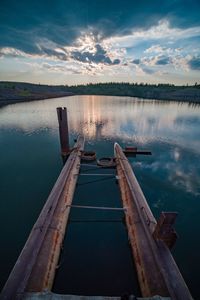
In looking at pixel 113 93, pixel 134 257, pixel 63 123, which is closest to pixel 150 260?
pixel 134 257

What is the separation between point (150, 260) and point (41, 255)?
10.5ft

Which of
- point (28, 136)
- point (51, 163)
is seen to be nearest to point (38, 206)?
point (51, 163)

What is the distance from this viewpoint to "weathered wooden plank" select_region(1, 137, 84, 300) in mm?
3465

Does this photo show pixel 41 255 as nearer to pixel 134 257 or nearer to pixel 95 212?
pixel 134 257

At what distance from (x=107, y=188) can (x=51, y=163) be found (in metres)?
6.37

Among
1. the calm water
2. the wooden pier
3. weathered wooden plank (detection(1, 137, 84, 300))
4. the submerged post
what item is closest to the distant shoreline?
the submerged post

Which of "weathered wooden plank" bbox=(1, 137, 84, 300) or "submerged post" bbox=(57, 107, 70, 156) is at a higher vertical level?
"submerged post" bbox=(57, 107, 70, 156)

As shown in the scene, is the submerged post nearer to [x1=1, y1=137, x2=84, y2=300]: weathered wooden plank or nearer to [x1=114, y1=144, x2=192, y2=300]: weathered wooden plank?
[x1=1, y1=137, x2=84, y2=300]: weathered wooden plank

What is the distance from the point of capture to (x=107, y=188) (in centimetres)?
1088

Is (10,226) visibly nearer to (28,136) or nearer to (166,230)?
(166,230)

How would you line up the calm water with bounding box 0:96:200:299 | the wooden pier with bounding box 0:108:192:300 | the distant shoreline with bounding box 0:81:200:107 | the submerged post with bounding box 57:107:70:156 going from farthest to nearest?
the distant shoreline with bounding box 0:81:200:107 → the submerged post with bounding box 57:107:70:156 → the calm water with bounding box 0:96:200:299 → the wooden pier with bounding box 0:108:192:300

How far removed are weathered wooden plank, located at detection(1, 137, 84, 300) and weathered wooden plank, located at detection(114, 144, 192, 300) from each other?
2628 mm

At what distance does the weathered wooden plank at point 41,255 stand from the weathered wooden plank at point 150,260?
2628 mm

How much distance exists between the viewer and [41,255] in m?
4.30
